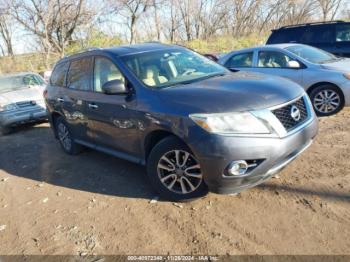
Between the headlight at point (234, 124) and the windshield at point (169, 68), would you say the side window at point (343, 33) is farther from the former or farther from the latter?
the headlight at point (234, 124)

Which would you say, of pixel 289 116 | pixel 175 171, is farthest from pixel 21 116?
pixel 289 116

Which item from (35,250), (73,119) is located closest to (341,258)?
(35,250)

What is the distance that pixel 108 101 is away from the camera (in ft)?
14.1

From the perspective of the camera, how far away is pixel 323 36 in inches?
394

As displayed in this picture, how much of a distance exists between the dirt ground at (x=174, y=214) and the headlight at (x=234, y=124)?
95 centimetres

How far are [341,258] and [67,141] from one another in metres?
4.80

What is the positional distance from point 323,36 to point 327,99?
4.36m

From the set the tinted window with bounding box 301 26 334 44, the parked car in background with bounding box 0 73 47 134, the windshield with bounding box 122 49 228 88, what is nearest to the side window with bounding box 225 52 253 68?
the windshield with bounding box 122 49 228 88

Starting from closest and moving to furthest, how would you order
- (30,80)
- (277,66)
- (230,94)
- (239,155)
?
1. (239,155)
2. (230,94)
3. (277,66)
4. (30,80)

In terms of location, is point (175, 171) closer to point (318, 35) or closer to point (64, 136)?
point (64, 136)

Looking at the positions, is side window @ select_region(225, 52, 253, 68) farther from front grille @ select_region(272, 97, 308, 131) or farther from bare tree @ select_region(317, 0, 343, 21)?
bare tree @ select_region(317, 0, 343, 21)

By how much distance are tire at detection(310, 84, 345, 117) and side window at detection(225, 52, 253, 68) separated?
5.46 feet

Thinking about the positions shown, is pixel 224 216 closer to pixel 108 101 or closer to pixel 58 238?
pixel 58 238

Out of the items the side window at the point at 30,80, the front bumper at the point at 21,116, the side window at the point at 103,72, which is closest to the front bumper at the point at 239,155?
the side window at the point at 103,72
